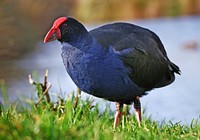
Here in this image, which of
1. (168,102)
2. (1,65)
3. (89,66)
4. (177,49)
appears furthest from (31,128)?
(177,49)

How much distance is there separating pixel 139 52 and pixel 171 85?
4.24 meters

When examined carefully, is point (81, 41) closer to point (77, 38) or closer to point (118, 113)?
point (77, 38)

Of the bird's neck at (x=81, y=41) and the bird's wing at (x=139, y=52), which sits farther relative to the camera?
the bird's wing at (x=139, y=52)

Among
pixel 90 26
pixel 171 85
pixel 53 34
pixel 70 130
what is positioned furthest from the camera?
pixel 90 26

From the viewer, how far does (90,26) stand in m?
17.3

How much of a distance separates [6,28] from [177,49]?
563 centimetres

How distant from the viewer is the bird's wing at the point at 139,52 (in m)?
4.89

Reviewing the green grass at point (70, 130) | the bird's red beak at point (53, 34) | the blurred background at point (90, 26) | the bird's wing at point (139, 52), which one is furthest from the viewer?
the blurred background at point (90, 26)

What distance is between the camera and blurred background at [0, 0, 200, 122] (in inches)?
324

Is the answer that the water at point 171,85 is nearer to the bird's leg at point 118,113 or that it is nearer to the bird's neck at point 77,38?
the bird's leg at point 118,113

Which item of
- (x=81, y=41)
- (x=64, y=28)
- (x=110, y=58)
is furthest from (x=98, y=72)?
(x=64, y=28)

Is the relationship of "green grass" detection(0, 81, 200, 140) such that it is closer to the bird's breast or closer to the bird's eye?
the bird's breast

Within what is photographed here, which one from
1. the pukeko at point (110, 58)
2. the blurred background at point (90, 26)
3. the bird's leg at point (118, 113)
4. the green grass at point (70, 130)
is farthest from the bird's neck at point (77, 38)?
the blurred background at point (90, 26)

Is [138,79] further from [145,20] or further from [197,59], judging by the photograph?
[145,20]
